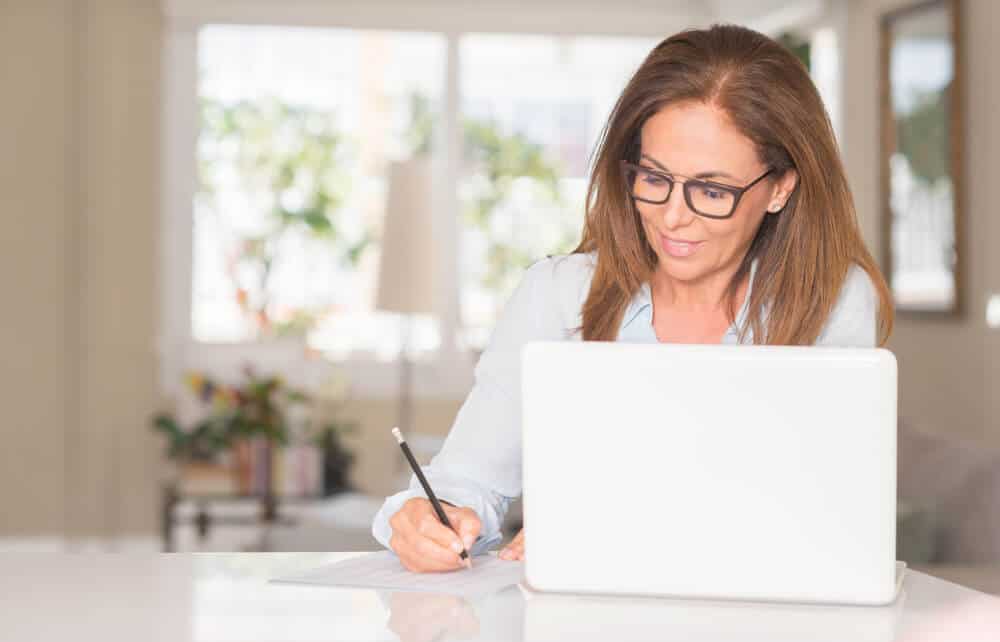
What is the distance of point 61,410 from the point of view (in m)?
7.06

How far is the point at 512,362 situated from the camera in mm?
1911

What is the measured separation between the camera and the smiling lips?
6.21 feet

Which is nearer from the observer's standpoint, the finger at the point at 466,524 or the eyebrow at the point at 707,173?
the finger at the point at 466,524

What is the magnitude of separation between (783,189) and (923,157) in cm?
347

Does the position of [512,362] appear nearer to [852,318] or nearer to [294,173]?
[852,318]

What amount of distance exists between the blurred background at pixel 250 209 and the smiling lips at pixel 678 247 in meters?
4.67

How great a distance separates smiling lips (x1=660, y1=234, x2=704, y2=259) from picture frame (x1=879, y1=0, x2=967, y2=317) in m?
3.28

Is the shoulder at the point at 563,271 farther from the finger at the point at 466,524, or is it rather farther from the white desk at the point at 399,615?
the white desk at the point at 399,615

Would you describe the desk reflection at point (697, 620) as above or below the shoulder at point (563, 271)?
below

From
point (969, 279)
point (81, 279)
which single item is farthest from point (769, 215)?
point (81, 279)

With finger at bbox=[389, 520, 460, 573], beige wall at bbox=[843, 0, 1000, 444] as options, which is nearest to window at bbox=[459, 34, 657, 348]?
beige wall at bbox=[843, 0, 1000, 444]

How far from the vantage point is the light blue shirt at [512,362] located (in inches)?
73.5

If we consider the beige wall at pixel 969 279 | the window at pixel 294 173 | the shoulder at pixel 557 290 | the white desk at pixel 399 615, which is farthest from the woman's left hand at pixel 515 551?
the window at pixel 294 173

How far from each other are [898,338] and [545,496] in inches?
175
